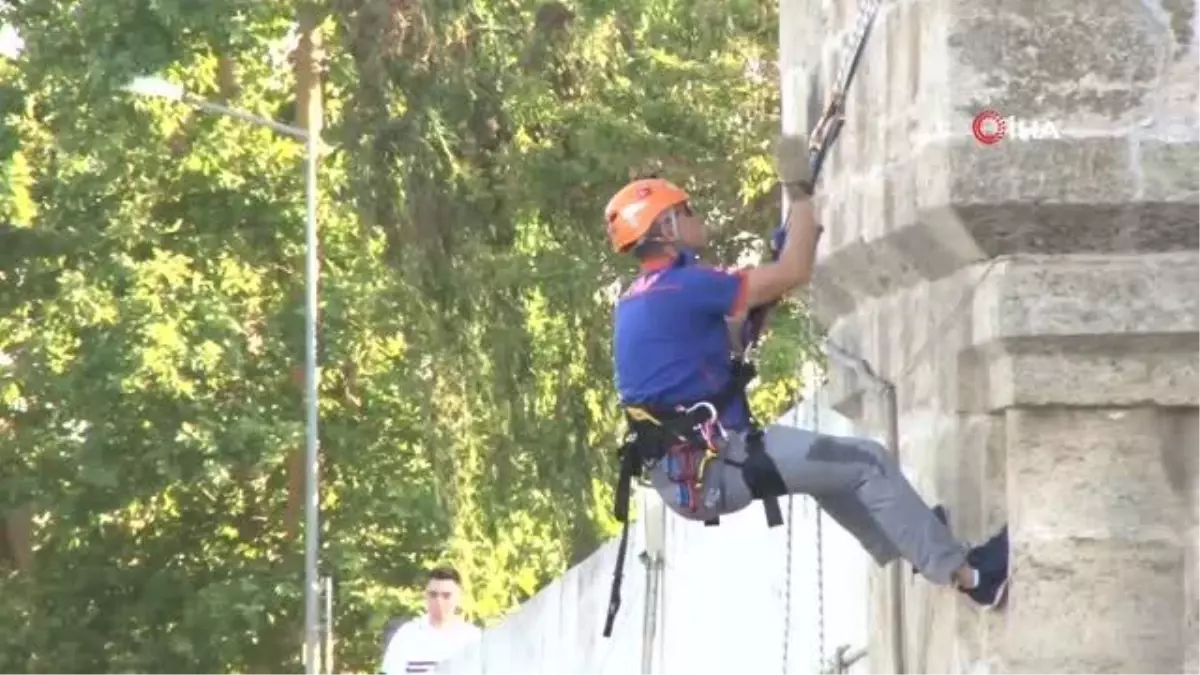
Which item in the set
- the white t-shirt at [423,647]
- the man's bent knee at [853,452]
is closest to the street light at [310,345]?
the white t-shirt at [423,647]

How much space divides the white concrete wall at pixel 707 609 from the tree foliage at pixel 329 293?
5191 millimetres

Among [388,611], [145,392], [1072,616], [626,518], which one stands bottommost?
[1072,616]

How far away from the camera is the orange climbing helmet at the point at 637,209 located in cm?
630

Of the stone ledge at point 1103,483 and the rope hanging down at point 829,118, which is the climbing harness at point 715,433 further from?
the stone ledge at point 1103,483

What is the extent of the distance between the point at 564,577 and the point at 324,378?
13.5 m

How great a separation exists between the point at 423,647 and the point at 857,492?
271 inches

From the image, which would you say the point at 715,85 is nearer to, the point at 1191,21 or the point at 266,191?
the point at 266,191

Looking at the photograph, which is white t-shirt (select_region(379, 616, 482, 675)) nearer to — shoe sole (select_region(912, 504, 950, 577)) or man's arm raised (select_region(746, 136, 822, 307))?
man's arm raised (select_region(746, 136, 822, 307))

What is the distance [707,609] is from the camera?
10547 mm

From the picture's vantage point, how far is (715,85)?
59.8 ft

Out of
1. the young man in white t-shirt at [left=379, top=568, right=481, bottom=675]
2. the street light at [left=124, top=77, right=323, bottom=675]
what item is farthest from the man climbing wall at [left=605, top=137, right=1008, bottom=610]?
the street light at [left=124, top=77, right=323, bottom=675]

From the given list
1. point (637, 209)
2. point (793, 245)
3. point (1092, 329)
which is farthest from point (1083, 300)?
point (637, 209)

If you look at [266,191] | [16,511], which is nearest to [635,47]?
[266,191]

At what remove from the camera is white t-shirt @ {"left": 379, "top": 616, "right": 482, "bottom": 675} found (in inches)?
470
